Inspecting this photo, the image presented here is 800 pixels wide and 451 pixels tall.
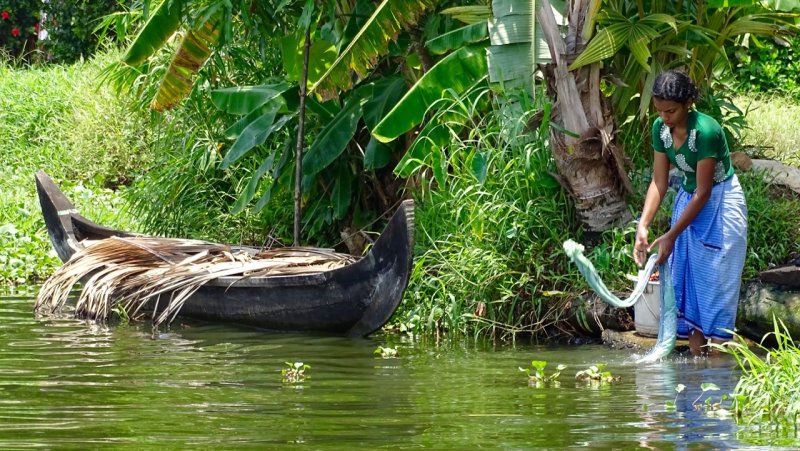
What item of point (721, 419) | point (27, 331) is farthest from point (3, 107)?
point (721, 419)

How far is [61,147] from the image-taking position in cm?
1581

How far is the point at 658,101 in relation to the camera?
21.1ft

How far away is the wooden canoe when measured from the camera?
765 centimetres

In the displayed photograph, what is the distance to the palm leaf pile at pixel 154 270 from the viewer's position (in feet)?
Result: 28.8

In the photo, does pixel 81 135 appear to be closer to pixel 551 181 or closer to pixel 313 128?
pixel 313 128

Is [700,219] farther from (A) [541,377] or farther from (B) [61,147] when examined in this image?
(B) [61,147]

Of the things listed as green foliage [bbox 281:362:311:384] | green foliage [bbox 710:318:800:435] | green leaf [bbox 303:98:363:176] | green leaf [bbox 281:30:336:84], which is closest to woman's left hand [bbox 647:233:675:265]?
green foliage [bbox 710:318:800:435]

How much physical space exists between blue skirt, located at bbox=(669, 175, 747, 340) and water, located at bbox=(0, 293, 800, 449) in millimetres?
282

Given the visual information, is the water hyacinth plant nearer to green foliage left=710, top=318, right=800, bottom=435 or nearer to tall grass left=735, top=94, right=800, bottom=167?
green foliage left=710, top=318, right=800, bottom=435

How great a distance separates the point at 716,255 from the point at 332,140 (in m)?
3.88

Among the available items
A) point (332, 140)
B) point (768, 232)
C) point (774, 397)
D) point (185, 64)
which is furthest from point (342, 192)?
point (774, 397)

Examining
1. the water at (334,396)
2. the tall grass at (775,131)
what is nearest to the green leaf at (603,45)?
the water at (334,396)

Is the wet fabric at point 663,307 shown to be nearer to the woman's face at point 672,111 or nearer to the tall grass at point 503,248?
the woman's face at point 672,111

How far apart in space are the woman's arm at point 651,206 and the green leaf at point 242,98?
4285 millimetres
